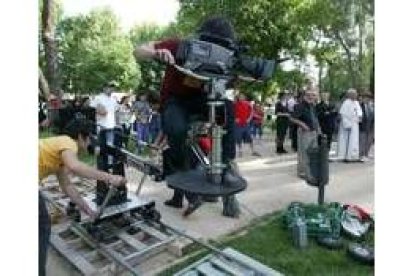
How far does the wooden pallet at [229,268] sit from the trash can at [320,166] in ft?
8.13

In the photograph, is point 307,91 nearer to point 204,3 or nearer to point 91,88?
point 204,3

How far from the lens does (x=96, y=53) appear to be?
39250 mm

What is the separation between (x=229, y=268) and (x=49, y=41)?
988 centimetres

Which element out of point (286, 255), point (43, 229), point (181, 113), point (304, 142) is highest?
point (181, 113)

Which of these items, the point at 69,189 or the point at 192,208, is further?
the point at 192,208

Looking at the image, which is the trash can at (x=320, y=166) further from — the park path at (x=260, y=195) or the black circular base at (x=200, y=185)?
the black circular base at (x=200, y=185)

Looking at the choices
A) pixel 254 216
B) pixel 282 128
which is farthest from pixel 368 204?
pixel 282 128

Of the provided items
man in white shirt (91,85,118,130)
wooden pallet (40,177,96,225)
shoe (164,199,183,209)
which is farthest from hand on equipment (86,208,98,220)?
man in white shirt (91,85,118,130)

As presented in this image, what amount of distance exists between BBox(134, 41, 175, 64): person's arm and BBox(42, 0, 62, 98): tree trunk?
788cm

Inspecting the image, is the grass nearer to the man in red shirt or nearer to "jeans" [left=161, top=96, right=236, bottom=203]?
"jeans" [left=161, top=96, right=236, bottom=203]

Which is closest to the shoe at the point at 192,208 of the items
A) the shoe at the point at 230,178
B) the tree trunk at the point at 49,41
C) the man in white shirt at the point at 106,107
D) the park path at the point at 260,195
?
the park path at the point at 260,195

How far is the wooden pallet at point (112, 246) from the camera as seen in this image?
412cm

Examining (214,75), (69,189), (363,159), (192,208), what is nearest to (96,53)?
(363,159)

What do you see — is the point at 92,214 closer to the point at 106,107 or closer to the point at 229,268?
the point at 229,268
